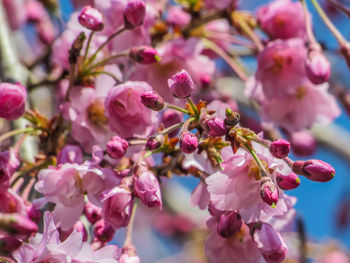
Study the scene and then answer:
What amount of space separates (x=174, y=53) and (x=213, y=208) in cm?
A: 66

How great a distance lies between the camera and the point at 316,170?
117 centimetres

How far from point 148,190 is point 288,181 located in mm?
307

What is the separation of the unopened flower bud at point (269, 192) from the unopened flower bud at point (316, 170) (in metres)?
0.10

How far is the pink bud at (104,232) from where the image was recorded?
131 cm

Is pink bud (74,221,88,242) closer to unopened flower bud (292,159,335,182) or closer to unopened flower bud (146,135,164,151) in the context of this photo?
unopened flower bud (146,135,164,151)

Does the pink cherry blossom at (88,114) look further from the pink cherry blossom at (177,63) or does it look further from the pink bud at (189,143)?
the pink bud at (189,143)

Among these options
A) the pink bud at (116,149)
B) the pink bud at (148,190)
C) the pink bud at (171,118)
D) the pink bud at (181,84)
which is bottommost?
the pink bud at (171,118)

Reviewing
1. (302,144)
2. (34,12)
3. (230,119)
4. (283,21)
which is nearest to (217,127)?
(230,119)

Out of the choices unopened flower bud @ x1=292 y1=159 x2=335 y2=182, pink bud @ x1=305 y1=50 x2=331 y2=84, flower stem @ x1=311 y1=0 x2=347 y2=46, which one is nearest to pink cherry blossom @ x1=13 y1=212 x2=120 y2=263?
unopened flower bud @ x1=292 y1=159 x2=335 y2=182

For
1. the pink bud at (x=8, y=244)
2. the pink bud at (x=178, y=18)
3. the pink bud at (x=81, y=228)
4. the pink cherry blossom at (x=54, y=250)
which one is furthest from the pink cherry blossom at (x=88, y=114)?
the pink bud at (x=178, y=18)

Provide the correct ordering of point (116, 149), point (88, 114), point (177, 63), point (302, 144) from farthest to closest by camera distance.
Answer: point (302, 144), point (177, 63), point (88, 114), point (116, 149)

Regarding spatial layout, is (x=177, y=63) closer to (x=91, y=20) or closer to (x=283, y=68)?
(x=283, y=68)

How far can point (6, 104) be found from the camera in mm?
1319

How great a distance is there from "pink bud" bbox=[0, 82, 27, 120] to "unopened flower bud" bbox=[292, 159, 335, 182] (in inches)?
26.9
